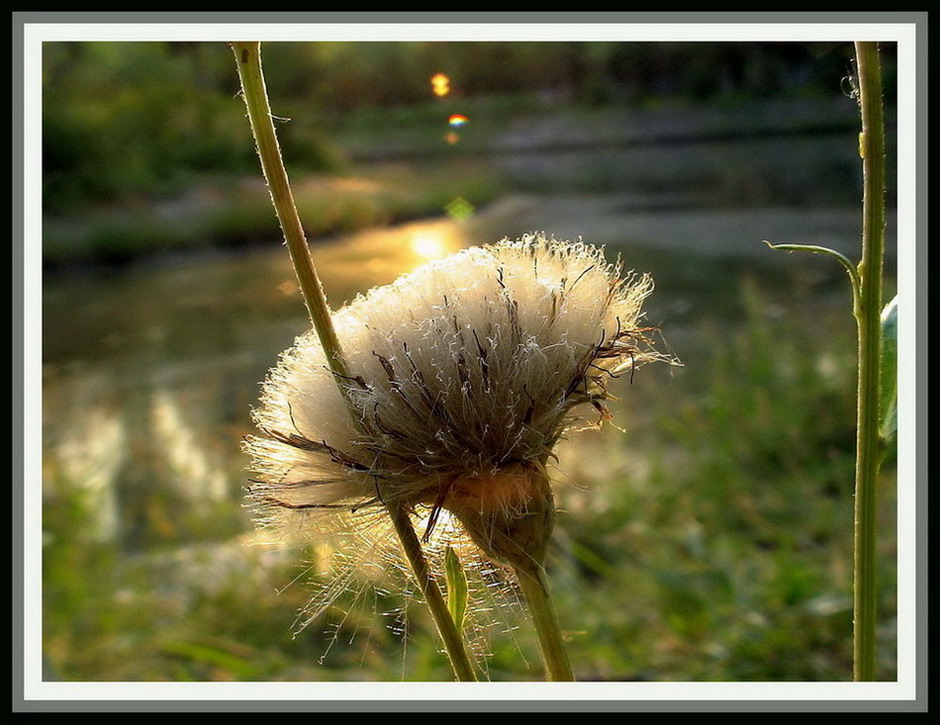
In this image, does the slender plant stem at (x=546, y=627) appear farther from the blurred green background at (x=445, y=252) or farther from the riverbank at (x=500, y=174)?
the riverbank at (x=500, y=174)

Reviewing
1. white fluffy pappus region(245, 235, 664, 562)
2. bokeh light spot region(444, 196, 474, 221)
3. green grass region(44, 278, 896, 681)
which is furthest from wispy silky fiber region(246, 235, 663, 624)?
bokeh light spot region(444, 196, 474, 221)

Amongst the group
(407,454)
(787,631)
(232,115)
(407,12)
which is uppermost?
(232,115)

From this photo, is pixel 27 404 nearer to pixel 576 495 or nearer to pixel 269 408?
pixel 269 408

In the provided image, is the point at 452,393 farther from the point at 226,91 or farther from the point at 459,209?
the point at 226,91

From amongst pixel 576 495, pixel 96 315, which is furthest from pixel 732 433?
pixel 96 315

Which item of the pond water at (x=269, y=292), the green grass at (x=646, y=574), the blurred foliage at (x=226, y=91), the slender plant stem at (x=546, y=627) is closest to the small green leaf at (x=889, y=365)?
the slender plant stem at (x=546, y=627)
